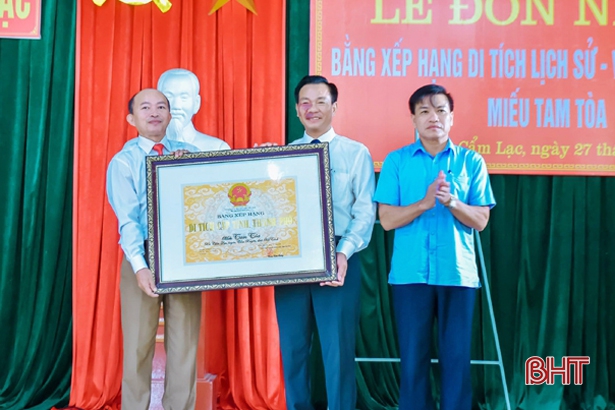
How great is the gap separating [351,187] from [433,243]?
388mm

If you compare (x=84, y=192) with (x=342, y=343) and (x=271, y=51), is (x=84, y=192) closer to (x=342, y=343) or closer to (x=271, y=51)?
(x=271, y=51)

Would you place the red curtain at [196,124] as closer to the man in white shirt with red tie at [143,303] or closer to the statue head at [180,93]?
the statue head at [180,93]

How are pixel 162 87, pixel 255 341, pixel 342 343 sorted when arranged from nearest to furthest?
pixel 342 343 < pixel 162 87 < pixel 255 341

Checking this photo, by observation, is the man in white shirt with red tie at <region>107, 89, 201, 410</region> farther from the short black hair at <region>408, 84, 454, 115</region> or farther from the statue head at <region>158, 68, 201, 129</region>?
the short black hair at <region>408, 84, 454, 115</region>

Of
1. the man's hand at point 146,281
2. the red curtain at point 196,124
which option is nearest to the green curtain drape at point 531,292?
the red curtain at point 196,124

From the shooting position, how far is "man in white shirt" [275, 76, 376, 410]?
2449mm

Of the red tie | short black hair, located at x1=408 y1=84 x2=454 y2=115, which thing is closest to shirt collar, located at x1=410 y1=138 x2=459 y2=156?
short black hair, located at x1=408 y1=84 x2=454 y2=115

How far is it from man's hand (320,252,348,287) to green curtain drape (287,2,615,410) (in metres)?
0.92

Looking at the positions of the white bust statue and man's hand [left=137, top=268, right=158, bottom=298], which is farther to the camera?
the white bust statue

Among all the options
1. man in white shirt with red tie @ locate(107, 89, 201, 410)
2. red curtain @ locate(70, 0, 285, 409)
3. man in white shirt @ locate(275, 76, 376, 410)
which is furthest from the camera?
red curtain @ locate(70, 0, 285, 409)

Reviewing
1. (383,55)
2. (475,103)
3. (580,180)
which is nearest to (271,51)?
(383,55)

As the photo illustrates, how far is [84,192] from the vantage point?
3.25 meters

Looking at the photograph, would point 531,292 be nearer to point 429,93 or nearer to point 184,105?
point 429,93

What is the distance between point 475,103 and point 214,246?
1458 mm
